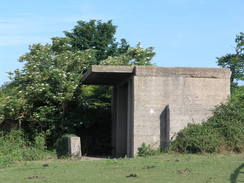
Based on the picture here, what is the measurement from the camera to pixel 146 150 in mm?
16609

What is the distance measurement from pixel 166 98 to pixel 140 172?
596 centimetres

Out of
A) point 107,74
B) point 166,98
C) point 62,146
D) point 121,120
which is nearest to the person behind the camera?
point 166,98

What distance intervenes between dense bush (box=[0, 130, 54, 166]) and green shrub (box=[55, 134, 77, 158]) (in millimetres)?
392

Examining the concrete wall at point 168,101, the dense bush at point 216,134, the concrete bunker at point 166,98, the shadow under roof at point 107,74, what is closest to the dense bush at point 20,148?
the shadow under roof at point 107,74

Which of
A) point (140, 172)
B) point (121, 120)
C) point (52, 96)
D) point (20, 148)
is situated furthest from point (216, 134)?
point (20, 148)

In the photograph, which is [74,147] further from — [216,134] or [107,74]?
[216,134]

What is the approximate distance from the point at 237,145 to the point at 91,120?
808 centimetres

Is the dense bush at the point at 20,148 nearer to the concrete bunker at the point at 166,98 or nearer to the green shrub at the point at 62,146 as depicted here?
the green shrub at the point at 62,146

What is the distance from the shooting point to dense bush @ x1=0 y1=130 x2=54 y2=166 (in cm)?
1786

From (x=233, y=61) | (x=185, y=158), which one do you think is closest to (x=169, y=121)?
(x=185, y=158)

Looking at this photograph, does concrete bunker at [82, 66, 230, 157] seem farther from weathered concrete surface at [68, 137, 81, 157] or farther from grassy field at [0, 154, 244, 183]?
grassy field at [0, 154, 244, 183]

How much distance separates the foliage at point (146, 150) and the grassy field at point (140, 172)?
8.28ft

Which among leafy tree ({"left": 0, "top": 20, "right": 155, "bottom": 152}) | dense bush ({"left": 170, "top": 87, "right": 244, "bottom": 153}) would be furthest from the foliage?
leafy tree ({"left": 0, "top": 20, "right": 155, "bottom": 152})

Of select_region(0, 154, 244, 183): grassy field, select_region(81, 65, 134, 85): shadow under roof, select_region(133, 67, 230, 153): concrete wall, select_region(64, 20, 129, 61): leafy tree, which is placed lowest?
select_region(0, 154, 244, 183): grassy field
